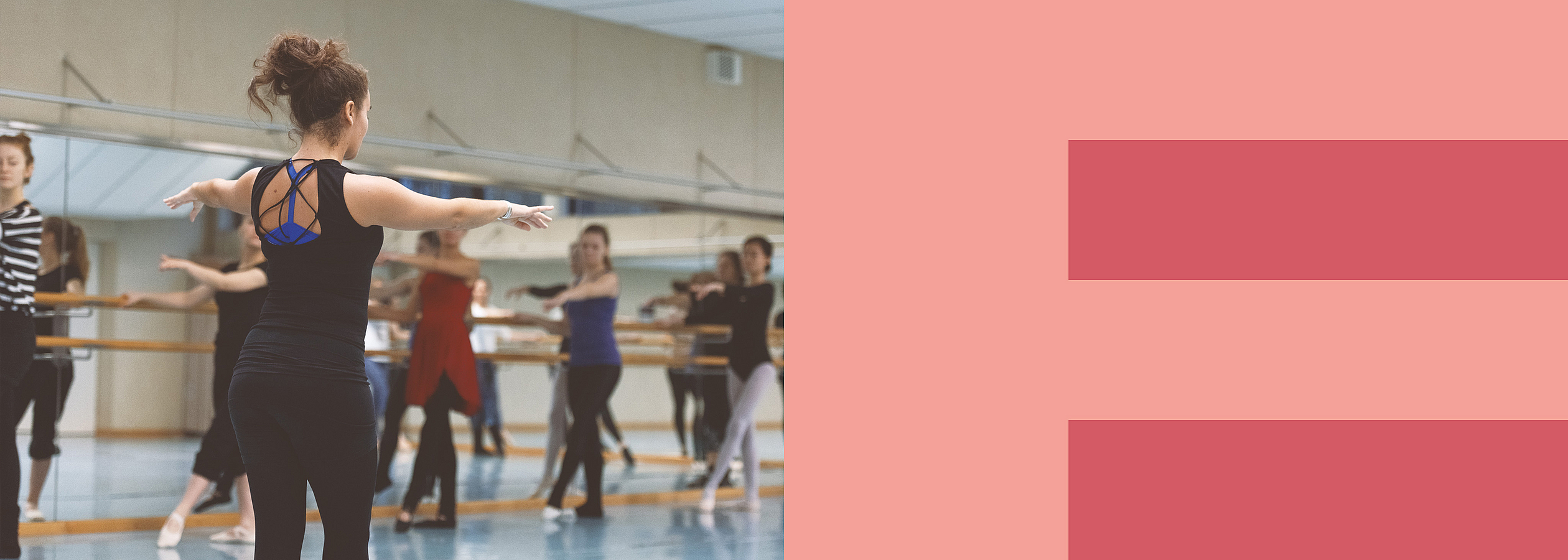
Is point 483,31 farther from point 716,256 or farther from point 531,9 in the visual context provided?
point 716,256

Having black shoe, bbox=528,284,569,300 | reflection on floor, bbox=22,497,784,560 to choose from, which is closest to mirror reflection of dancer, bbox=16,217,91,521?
reflection on floor, bbox=22,497,784,560

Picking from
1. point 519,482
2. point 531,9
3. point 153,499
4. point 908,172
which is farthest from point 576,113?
point 908,172

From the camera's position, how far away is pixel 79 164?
6082 mm

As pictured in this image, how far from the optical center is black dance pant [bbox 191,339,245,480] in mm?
5328

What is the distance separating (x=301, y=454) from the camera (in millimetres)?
2527

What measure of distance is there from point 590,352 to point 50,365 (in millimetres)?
2306

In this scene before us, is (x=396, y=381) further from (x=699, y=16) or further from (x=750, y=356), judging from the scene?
(x=699, y=16)

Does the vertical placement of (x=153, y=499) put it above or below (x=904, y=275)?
below

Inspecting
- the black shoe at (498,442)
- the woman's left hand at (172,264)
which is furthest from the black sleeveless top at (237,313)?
the black shoe at (498,442)

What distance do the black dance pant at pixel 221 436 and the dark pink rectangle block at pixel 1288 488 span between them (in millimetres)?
3326

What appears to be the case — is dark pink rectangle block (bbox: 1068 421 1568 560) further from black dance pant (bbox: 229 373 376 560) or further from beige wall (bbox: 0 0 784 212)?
beige wall (bbox: 0 0 784 212)

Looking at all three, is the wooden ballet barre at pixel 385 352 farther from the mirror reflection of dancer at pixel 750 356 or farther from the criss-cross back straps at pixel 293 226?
the criss-cross back straps at pixel 293 226

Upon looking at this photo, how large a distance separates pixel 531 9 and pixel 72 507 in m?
3.39

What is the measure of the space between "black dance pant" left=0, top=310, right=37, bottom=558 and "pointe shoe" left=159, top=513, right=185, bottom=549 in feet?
1.98
